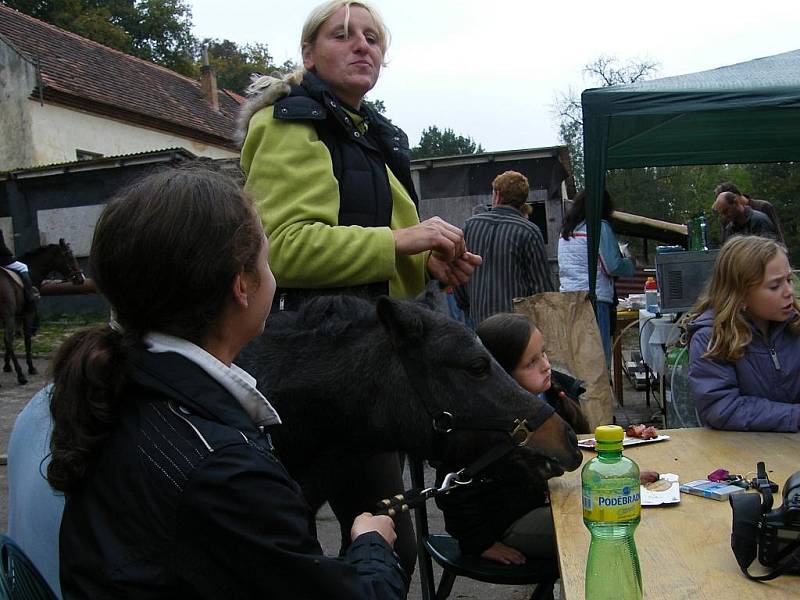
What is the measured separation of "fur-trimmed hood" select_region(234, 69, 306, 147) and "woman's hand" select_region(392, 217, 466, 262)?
1.77 feet

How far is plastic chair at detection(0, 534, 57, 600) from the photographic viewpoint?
1400 mm

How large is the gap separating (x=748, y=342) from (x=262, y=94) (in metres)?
2.17

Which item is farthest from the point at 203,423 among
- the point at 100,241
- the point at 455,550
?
the point at 455,550

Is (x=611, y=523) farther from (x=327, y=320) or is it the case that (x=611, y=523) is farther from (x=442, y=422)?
(x=327, y=320)

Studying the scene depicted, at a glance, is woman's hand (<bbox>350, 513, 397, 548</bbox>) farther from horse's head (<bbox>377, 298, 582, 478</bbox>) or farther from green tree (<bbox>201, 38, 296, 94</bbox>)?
green tree (<bbox>201, 38, 296, 94</bbox>)

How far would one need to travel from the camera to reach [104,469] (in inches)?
49.2

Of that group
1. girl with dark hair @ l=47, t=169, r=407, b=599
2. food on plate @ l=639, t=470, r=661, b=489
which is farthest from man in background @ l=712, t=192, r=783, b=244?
girl with dark hair @ l=47, t=169, r=407, b=599

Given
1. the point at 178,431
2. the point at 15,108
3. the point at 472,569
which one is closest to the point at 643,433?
the point at 472,569

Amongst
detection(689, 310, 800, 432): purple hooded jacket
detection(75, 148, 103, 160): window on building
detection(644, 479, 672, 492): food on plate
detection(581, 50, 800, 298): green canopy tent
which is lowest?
detection(644, 479, 672, 492): food on plate

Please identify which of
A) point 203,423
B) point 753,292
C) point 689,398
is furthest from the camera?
point 689,398

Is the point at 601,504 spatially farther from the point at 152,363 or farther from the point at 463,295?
the point at 463,295

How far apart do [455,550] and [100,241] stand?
6.36 feet

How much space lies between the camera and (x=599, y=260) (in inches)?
286

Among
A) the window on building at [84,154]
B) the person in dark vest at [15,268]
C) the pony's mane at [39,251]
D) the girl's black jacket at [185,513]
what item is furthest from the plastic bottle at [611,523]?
the window on building at [84,154]
